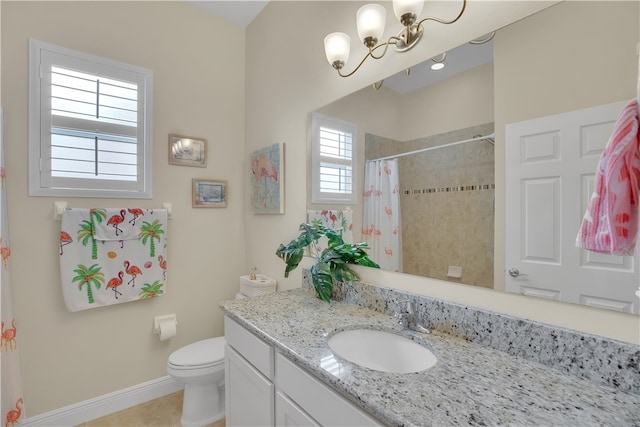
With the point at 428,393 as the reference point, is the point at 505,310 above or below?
above

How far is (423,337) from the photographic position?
3.38ft

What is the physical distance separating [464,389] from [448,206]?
0.63 metres

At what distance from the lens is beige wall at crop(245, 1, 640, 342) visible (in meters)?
0.90

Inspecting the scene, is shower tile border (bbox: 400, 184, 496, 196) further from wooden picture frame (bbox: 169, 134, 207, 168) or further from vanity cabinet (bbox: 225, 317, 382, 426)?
wooden picture frame (bbox: 169, 134, 207, 168)

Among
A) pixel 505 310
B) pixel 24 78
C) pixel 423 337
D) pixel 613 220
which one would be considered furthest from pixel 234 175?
pixel 613 220

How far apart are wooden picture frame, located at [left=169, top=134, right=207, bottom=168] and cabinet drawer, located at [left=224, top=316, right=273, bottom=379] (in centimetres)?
135

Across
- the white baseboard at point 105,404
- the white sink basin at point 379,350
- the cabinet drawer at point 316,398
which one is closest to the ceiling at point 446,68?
the white sink basin at point 379,350

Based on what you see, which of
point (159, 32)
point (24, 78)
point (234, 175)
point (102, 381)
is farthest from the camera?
point (234, 175)

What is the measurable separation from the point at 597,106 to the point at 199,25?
8.48ft

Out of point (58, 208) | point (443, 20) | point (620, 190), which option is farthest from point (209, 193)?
point (620, 190)

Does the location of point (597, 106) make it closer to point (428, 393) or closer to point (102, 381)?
point (428, 393)

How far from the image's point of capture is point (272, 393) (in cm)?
107

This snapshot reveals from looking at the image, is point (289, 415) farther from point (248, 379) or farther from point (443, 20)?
point (443, 20)

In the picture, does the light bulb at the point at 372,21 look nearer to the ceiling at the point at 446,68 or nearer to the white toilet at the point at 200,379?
the ceiling at the point at 446,68
